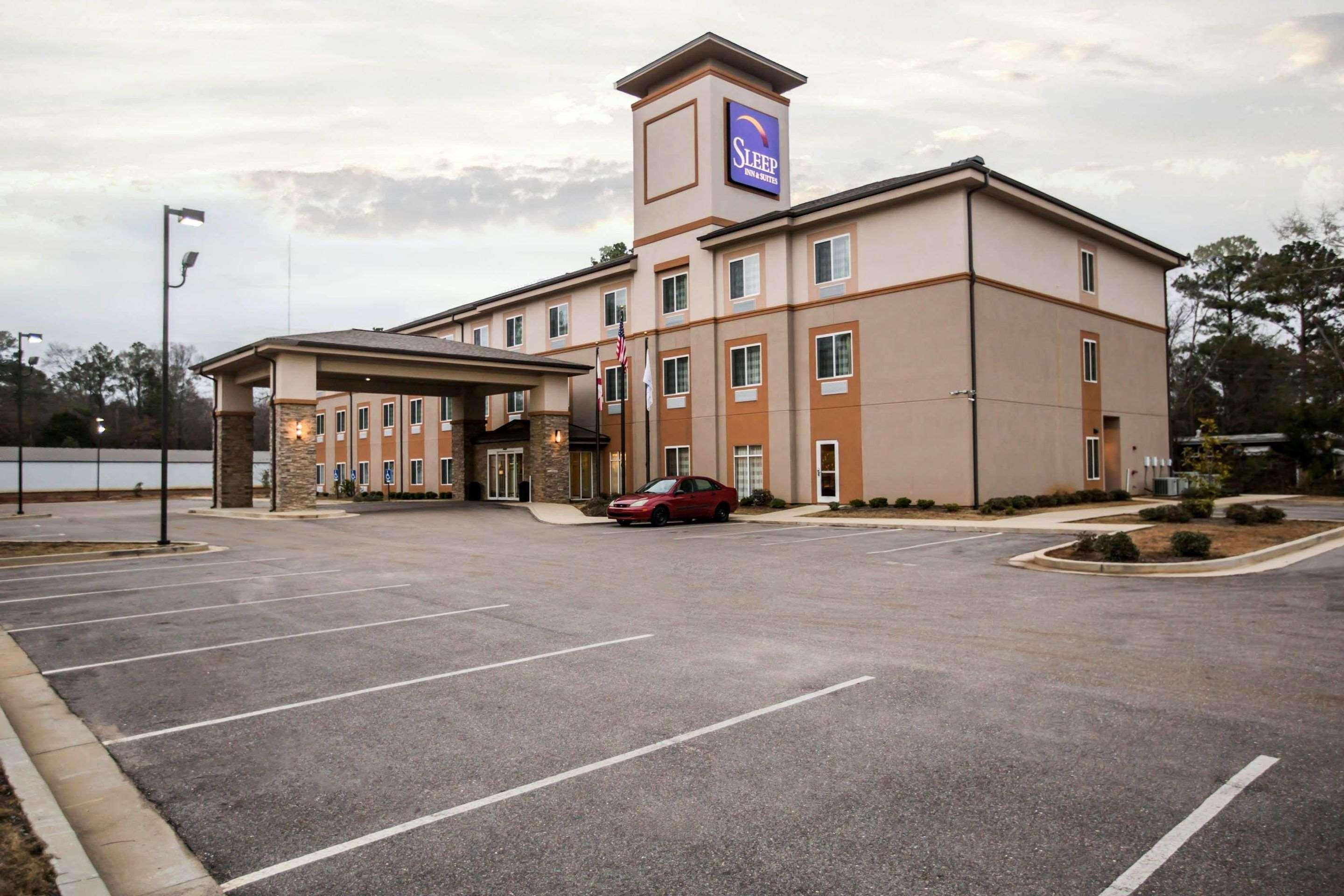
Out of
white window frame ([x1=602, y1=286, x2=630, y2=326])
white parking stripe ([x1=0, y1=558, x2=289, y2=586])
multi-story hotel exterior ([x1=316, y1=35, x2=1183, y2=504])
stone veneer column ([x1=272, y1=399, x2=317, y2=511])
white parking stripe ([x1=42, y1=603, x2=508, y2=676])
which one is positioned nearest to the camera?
white parking stripe ([x1=42, y1=603, x2=508, y2=676])

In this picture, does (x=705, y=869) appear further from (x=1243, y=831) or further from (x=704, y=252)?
(x=704, y=252)

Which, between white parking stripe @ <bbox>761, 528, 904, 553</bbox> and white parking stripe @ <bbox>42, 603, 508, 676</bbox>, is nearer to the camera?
white parking stripe @ <bbox>42, 603, 508, 676</bbox>

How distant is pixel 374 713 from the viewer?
606cm

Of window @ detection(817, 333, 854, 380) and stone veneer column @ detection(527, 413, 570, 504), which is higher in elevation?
window @ detection(817, 333, 854, 380)

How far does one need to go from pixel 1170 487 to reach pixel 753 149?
21941mm

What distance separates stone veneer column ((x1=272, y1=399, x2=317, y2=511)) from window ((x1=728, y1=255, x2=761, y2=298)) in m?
16.3

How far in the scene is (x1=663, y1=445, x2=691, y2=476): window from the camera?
3447 cm

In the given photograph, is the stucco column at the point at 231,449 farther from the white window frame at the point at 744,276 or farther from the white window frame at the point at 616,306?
the white window frame at the point at 744,276

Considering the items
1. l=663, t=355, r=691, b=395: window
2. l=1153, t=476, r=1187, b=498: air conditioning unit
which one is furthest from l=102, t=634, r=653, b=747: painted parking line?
l=1153, t=476, r=1187, b=498: air conditioning unit

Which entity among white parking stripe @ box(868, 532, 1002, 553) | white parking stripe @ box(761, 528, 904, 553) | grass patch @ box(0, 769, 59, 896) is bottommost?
white parking stripe @ box(761, 528, 904, 553)

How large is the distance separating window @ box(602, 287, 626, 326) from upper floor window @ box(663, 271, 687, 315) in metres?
2.29

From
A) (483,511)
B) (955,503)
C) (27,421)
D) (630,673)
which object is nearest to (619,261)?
(483,511)

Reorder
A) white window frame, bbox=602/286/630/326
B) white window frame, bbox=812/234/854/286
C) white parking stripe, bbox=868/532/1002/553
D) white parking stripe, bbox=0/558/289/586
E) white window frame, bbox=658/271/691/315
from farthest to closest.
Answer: white window frame, bbox=602/286/630/326
white window frame, bbox=658/271/691/315
white window frame, bbox=812/234/854/286
white parking stripe, bbox=868/532/1002/553
white parking stripe, bbox=0/558/289/586

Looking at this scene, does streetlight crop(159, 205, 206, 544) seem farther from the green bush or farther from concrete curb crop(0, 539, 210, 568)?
the green bush
